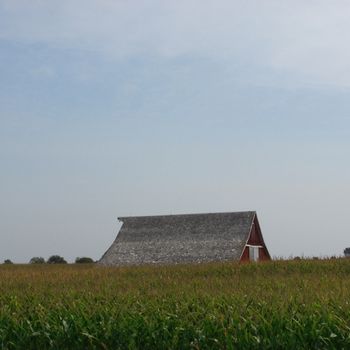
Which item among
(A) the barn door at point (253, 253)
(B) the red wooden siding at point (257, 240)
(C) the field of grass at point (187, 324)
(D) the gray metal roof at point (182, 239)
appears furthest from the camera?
(B) the red wooden siding at point (257, 240)

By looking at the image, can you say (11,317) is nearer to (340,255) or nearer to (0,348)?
(0,348)

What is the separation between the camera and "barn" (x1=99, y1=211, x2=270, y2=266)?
1677 inches

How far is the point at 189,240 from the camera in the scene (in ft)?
145

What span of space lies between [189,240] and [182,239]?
0.51 metres

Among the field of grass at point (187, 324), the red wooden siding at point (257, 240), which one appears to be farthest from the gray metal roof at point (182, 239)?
the field of grass at point (187, 324)

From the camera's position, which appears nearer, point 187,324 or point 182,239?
point 187,324

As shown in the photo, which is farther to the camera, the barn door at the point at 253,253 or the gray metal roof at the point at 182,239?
the barn door at the point at 253,253

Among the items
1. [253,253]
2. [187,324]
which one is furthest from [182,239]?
[187,324]

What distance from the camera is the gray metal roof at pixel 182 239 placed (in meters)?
42.6

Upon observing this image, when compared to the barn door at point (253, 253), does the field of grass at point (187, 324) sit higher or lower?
lower

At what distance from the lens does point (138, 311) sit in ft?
36.8

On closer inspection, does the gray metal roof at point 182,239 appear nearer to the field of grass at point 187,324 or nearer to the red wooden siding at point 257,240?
the red wooden siding at point 257,240

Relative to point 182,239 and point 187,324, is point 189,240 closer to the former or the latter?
point 182,239

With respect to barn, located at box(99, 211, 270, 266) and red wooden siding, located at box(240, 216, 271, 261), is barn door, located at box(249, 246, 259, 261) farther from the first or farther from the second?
red wooden siding, located at box(240, 216, 271, 261)
